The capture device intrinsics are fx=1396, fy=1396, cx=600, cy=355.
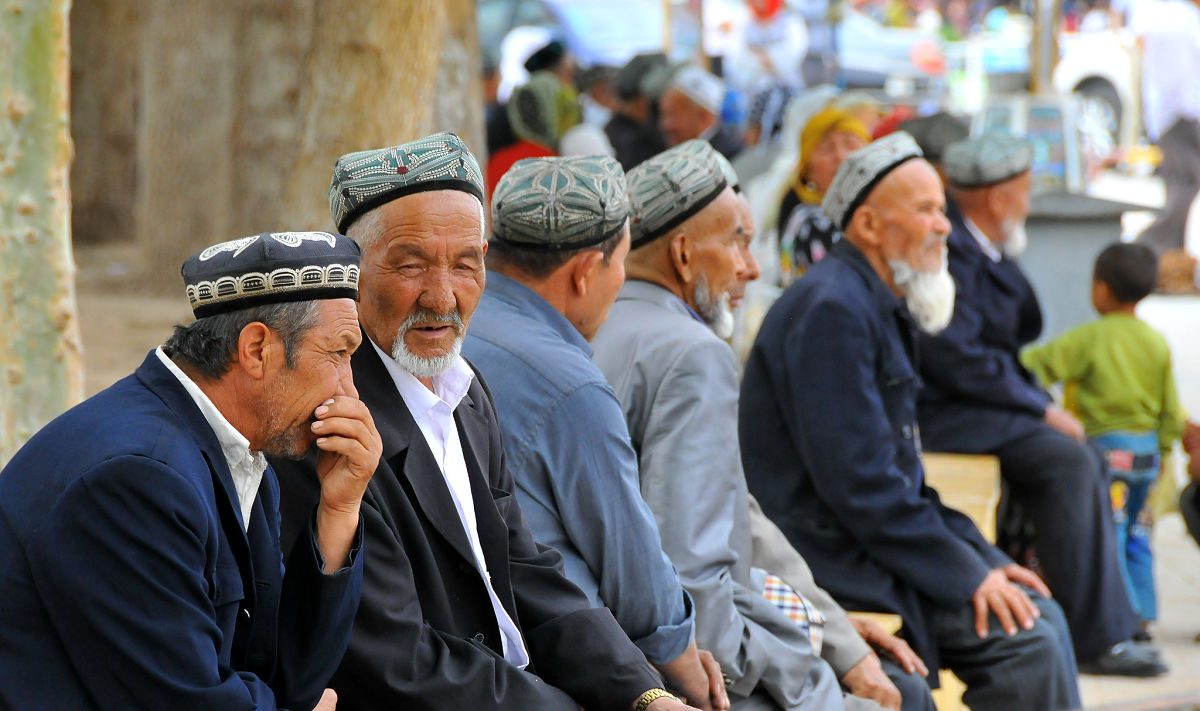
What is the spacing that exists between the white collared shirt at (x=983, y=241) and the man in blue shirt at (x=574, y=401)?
327 centimetres

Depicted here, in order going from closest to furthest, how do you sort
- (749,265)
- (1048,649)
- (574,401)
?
(574,401)
(749,265)
(1048,649)

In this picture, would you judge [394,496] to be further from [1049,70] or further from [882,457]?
[1049,70]

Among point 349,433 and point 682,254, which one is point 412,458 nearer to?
point 349,433

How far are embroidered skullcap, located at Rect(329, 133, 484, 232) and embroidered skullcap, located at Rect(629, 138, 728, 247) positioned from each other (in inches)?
37.2

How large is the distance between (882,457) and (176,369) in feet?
7.47

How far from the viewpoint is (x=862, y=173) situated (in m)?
4.34

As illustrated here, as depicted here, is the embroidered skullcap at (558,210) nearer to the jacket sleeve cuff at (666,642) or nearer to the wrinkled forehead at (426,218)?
the wrinkled forehead at (426,218)

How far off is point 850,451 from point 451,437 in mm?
1568

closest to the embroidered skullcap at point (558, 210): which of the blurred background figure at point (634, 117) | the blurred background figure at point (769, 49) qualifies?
the blurred background figure at point (634, 117)

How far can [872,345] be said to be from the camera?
392cm

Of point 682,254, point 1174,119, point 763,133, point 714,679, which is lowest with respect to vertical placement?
point 1174,119

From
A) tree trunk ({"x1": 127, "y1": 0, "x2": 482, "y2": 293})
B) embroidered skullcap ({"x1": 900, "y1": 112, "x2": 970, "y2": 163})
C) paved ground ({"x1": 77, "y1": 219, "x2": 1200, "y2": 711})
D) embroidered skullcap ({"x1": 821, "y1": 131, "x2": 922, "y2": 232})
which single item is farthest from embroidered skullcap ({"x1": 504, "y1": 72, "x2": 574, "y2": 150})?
embroidered skullcap ({"x1": 821, "y1": 131, "x2": 922, "y2": 232})

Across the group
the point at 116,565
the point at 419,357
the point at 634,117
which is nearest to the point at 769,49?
the point at 634,117

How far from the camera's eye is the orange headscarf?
6.89 metres
